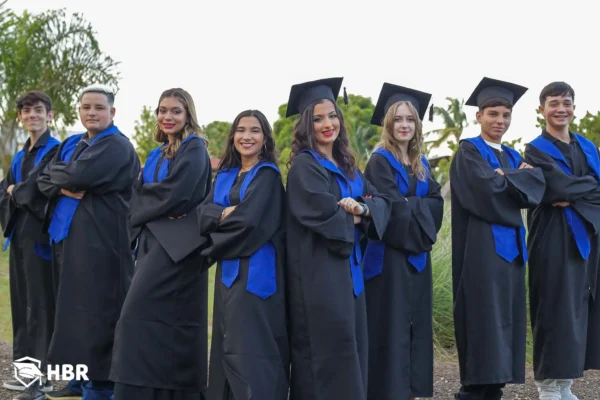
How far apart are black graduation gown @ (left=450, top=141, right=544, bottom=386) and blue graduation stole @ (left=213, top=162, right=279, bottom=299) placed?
5.56 ft

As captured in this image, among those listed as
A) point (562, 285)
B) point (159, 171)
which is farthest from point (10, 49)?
point (562, 285)

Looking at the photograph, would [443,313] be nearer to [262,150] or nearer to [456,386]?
[456,386]

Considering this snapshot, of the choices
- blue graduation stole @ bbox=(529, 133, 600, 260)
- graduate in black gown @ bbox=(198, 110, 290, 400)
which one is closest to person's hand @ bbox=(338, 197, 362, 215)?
graduate in black gown @ bbox=(198, 110, 290, 400)

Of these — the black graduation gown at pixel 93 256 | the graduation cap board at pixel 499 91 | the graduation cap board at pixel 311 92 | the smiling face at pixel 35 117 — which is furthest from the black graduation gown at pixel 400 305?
the smiling face at pixel 35 117

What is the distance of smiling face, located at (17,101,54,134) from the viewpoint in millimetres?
6875

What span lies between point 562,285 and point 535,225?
21.6 inches

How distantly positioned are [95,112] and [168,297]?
1.75 meters

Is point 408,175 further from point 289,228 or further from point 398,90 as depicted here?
point 289,228

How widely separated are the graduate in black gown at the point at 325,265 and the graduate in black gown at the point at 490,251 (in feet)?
3.64

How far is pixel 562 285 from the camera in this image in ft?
Answer: 20.7

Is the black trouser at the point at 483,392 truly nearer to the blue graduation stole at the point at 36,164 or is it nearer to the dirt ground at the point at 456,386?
the dirt ground at the point at 456,386

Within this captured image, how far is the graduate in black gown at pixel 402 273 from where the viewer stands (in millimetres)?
5594

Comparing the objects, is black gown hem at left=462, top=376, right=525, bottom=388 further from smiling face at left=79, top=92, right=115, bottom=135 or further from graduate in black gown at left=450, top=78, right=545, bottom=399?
smiling face at left=79, top=92, right=115, bottom=135

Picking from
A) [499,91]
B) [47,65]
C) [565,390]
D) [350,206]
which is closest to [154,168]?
[350,206]
